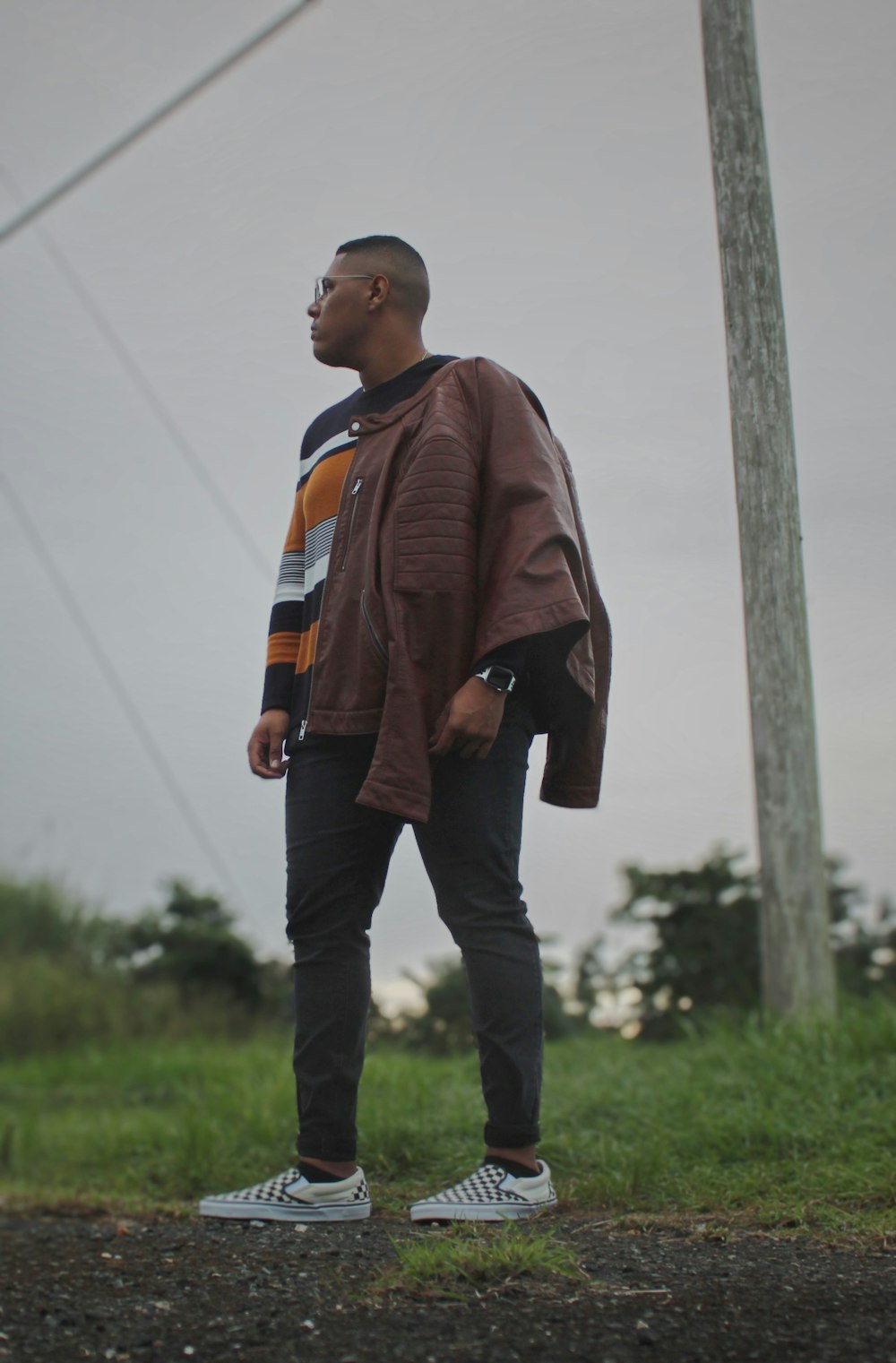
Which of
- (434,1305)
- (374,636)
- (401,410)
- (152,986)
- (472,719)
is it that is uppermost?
(401,410)

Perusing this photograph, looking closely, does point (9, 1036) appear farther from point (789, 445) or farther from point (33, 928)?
point (789, 445)

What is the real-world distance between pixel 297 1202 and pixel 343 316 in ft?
5.20

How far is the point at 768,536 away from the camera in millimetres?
3271

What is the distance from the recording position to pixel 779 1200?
259cm

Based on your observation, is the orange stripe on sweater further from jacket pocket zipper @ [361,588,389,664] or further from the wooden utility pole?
the wooden utility pole

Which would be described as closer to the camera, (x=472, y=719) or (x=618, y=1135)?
(x=472, y=719)

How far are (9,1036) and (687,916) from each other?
4106 millimetres

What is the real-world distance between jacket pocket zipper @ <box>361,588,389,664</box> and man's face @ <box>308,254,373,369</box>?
54 cm

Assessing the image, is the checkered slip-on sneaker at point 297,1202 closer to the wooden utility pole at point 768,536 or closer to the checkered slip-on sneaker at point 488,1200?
the checkered slip-on sneaker at point 488,1200

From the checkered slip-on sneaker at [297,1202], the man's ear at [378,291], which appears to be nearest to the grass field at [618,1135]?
the checkered slip-on sneaker at [297,1202]

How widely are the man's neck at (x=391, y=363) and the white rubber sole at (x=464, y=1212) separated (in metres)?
1.45

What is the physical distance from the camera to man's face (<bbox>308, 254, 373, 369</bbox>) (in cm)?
254

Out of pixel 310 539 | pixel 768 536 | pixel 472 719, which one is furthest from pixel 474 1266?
pixel 768 536

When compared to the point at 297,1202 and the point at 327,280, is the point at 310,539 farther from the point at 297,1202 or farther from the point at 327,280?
the point at 297,1202
